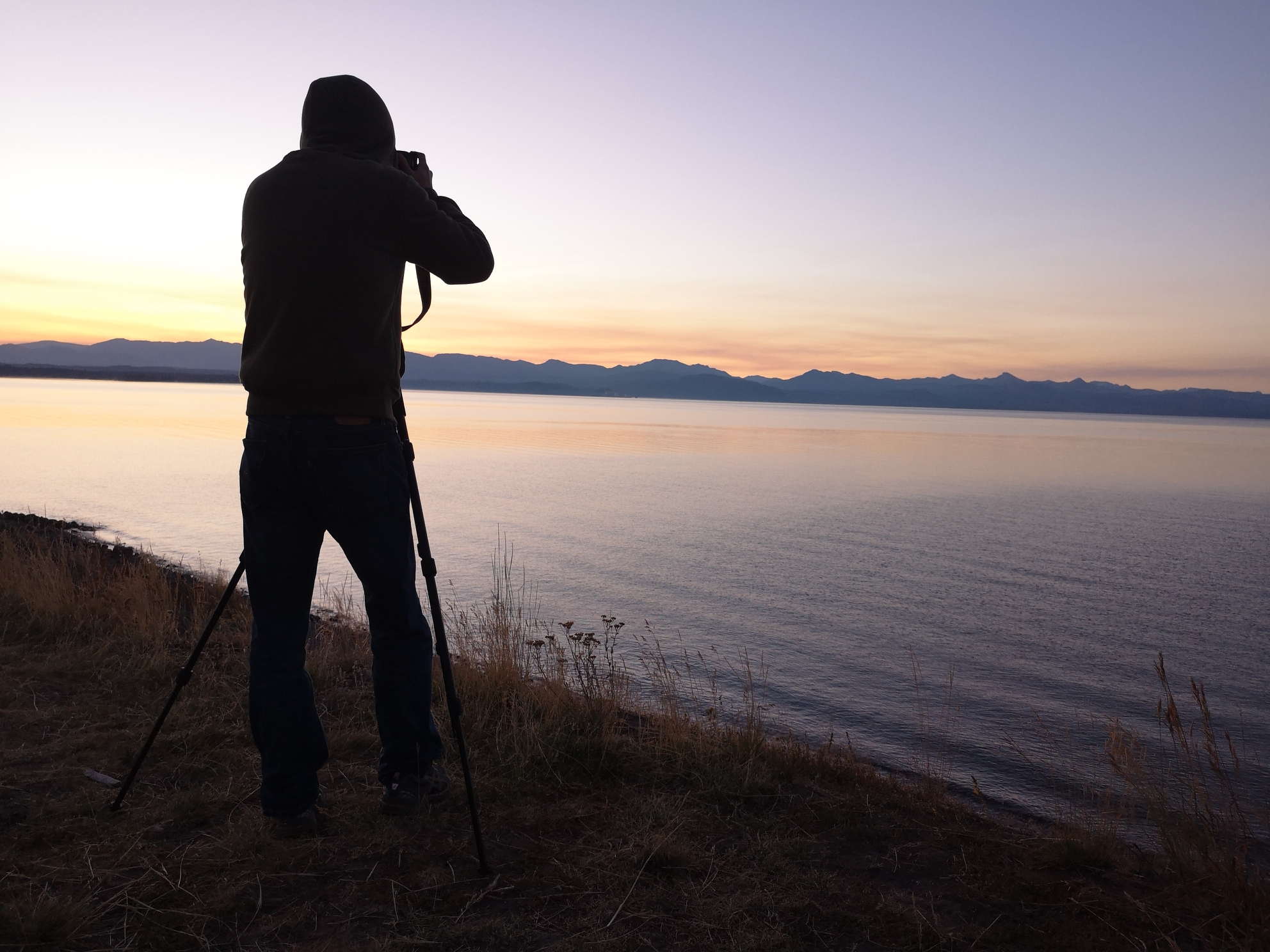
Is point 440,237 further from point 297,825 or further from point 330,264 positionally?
point 297,825

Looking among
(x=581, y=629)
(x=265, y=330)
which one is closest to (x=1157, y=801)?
(x=265, y=330)

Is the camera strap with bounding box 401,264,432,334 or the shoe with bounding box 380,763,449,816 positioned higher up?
the camera strap with bounding box 401,264,432,334

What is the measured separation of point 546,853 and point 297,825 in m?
0.95

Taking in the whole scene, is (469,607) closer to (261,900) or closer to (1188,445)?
(261,900)

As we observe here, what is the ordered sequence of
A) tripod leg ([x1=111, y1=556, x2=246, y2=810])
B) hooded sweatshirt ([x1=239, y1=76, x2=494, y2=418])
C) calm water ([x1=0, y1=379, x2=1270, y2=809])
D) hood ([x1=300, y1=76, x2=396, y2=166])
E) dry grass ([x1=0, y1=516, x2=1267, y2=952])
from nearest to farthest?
dry grass ([x1=0, y1=516, x2=1267, y2=952])
hooded sweatshirt ([x1=239, y1=76, x2=494, y2=418])
hood ([x1=300, y1=76, x2=396, y2=166])
tripod leg ([x1=111, y1=556, x2=246, y2=810])
calm water ([x1=0, y1=379, x2=1270, y2=809])

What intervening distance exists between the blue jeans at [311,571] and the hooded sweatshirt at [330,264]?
13 cm

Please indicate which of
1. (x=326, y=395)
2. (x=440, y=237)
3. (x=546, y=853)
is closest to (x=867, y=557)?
(x=546, y=853)

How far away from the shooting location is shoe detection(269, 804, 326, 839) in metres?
3.00

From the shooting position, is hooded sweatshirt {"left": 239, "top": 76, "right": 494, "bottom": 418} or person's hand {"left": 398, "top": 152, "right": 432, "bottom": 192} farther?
person's hand {"left": 398, "top": 152, "right": 432, "bottom": 192}

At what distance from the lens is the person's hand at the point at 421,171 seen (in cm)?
301

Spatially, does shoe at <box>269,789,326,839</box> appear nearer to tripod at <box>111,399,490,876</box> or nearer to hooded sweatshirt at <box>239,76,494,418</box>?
tripod at <box>111,399,490,876</box>

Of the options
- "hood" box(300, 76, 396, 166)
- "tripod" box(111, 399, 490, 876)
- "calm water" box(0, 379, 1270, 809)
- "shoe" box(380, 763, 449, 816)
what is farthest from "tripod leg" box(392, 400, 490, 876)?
"calm water" box(0, 379, 1270, 809)

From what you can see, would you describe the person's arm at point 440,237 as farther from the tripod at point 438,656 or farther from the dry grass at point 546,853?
the dry grass at point 546,853

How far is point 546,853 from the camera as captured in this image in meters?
Answer: 3.02
